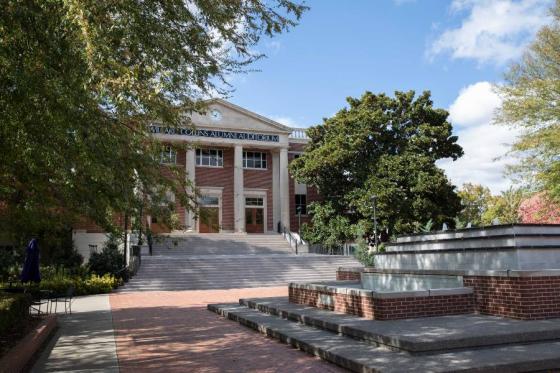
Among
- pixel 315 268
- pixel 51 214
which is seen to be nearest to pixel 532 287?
pixel 51 214

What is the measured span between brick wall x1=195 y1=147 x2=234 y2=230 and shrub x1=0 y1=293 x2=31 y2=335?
26.0 metres

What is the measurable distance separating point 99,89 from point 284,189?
3234cm

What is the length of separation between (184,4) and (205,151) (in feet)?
99.5

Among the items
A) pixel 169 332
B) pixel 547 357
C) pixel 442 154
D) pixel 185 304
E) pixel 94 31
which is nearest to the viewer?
pixel 94 31

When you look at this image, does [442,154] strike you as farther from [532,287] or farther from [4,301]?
[4,301]

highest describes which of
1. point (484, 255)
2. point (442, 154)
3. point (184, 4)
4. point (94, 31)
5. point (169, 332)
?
point (442, 154)

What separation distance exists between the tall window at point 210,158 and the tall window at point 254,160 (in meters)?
1.96

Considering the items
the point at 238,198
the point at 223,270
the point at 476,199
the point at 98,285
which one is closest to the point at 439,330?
the point at 98,285

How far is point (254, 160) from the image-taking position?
127 ft

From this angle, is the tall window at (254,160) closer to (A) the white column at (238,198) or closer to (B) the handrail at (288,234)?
(A) the white column at (238,198)

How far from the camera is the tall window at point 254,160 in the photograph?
126ft

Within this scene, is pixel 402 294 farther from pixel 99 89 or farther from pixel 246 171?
pixel 246 171

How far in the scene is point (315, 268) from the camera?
82.3 ft

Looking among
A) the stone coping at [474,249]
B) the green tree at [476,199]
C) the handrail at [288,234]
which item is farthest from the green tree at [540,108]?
the green tree at [476,199]
